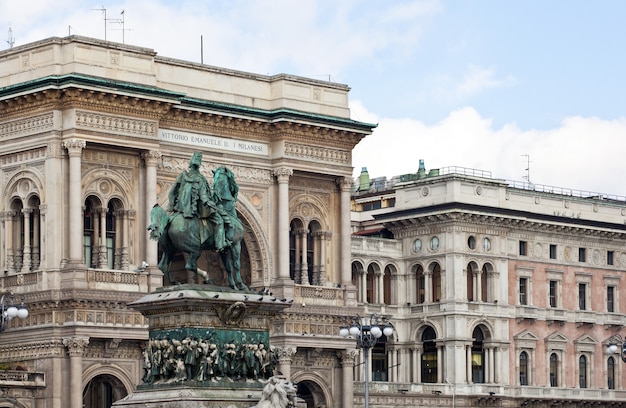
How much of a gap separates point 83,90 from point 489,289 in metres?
32.4

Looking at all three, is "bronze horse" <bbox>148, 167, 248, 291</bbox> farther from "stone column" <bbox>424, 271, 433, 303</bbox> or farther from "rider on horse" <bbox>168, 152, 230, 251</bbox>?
"stone column" <bbox>424, 271, 433, 303</bbox>

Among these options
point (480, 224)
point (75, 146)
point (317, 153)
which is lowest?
point (480, 224)

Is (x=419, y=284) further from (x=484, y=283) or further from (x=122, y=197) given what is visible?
(x=122, y=197)

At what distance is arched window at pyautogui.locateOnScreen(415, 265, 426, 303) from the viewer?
9800 centimetres

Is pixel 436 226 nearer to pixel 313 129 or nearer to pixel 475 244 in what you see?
pixel 475 244

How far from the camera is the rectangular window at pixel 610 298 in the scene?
105000mm

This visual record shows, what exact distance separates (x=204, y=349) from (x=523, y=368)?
6492cm

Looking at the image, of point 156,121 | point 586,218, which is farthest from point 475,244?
point 156,121

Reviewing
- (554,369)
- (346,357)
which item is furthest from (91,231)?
(554,369)

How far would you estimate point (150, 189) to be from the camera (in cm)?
7550

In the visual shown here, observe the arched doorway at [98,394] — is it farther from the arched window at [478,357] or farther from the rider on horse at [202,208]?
the rider on horse at [202,208]

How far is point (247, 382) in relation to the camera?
3669cm

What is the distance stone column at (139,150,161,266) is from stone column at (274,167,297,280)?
7.00 metres

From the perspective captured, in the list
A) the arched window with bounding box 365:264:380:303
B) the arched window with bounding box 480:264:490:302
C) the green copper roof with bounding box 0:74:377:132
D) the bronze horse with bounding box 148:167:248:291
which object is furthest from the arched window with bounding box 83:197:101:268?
the bronze horse with bounding box 148:167:248:291
